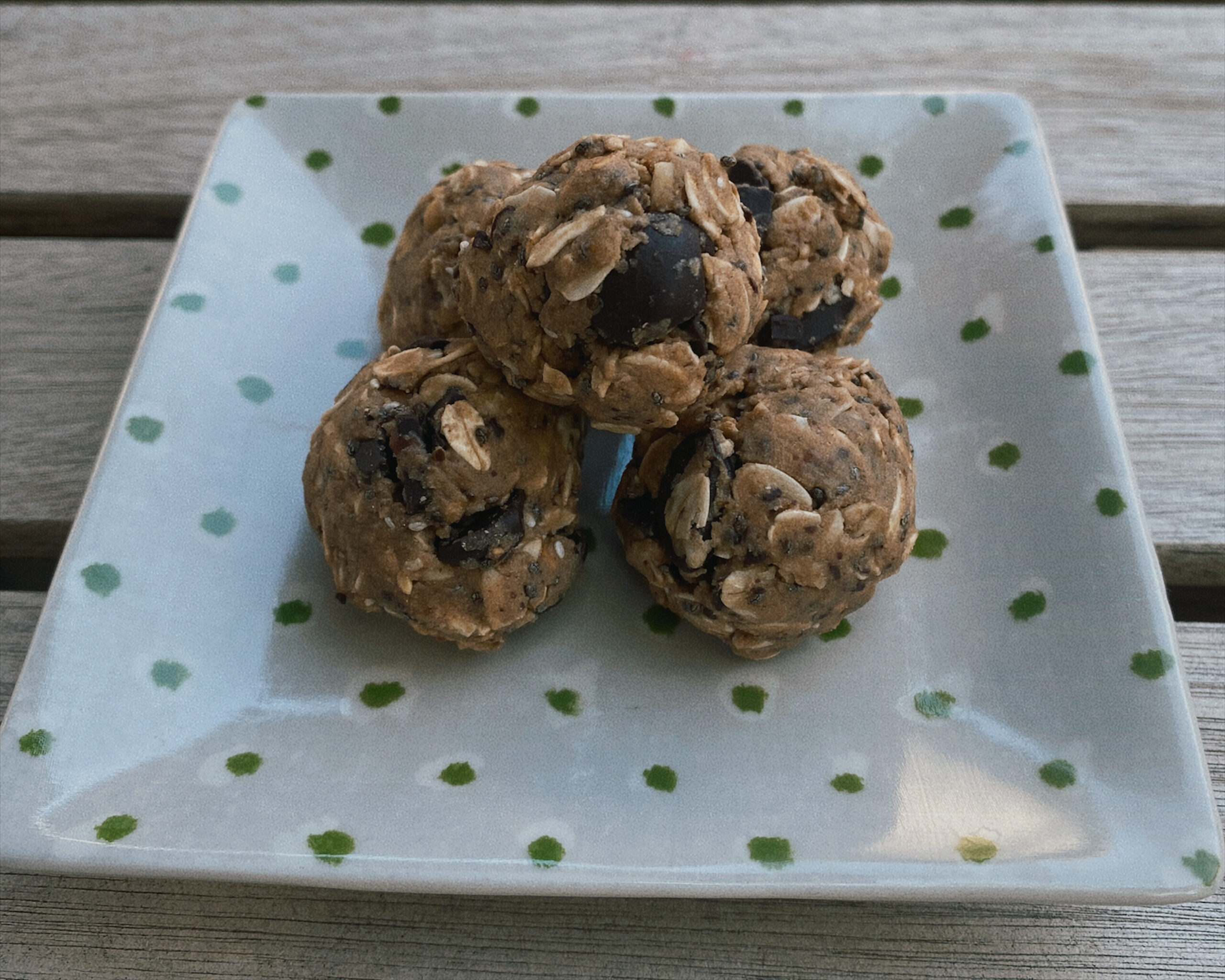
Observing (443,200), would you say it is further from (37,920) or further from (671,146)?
(37,920)

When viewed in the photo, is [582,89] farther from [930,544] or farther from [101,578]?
[101,578]

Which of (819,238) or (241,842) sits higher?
(819,238)

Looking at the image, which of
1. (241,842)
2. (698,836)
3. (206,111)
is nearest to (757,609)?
(698,836)

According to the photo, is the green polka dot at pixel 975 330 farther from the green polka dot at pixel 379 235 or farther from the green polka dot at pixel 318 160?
the green polka dot at pixel 318 160

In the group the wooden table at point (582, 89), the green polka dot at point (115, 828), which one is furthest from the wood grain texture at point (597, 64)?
the green polka dot at point (115, 828)

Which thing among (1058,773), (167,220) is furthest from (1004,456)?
(167,220)

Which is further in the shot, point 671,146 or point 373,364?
point 373,364

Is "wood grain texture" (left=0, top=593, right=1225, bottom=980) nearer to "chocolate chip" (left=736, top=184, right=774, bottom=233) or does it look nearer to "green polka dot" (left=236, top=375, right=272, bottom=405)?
"green polka dot" (left=236, top=375, right=272, bottom=405)
